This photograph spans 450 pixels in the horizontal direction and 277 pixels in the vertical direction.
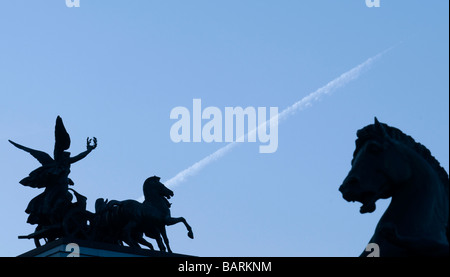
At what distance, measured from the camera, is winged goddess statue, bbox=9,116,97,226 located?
27797 millimetres

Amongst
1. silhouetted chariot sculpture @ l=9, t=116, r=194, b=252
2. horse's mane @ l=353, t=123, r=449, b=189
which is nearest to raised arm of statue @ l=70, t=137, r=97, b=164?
silhouetted chariot sculpture @ l=9, t=116, r=194, b=252

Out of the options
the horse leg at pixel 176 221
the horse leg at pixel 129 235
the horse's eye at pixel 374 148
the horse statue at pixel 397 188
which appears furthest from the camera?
the horse leg at pixel 176 221

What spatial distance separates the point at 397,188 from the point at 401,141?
1.07ft

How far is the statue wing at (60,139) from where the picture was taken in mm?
28312

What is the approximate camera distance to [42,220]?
2808cm

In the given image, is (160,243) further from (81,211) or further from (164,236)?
(81,211)

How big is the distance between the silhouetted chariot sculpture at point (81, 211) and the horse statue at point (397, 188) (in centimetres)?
2041

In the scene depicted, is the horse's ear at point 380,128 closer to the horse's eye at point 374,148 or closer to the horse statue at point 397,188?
the horse statue at point 397,188

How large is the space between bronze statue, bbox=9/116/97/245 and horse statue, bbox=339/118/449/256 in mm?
20529

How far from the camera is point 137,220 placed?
28703 millimetres

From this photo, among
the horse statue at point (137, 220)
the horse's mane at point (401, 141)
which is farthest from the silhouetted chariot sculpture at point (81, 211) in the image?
the horse's mane at point (401, 141)

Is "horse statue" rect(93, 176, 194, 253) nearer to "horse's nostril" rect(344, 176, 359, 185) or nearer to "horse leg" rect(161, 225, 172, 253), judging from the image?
"horse leg" rect(161, 225, 172, 253)
